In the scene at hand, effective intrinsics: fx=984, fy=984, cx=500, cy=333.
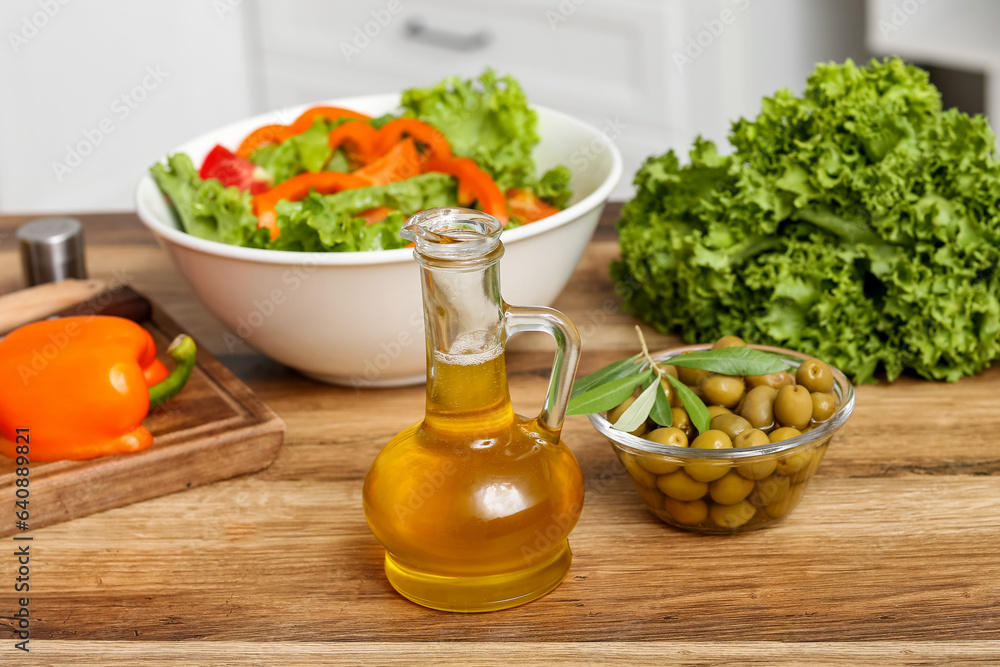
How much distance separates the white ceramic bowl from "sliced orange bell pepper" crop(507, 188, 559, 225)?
87mm

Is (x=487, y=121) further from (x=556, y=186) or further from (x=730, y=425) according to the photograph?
(x=730, y=425)

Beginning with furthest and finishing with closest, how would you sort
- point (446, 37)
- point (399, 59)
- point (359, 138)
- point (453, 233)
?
point (399, 59)
point (446, 37)
point (359, 138)
point (453, 233)

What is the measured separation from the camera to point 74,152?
3418 millimetres

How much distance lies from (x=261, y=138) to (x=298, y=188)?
21 cm

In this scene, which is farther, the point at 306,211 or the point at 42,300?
the point at 42,300

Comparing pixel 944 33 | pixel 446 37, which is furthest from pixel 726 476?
pixel 446 37

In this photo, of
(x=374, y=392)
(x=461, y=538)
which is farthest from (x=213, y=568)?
(x=374, y=392)

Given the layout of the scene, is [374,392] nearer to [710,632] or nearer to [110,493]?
[110,493]

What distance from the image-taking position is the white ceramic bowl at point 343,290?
1.07m

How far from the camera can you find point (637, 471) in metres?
0.89

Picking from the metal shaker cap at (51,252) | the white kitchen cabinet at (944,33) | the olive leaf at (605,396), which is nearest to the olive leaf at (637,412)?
the olive leaf at (605,396)

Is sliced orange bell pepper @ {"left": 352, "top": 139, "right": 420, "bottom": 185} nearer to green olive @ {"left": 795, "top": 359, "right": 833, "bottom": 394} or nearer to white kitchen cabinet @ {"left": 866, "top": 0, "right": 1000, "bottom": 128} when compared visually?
green olive @ {"left": 795, "top": 359, "right": 833, "bottom": 394}

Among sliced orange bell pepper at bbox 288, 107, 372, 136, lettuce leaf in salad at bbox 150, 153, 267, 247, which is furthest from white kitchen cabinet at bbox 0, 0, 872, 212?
lettuce leaf in salad at bbox 150, 153, 267, 247

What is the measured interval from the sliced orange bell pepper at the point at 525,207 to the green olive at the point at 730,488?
1.71 feet
